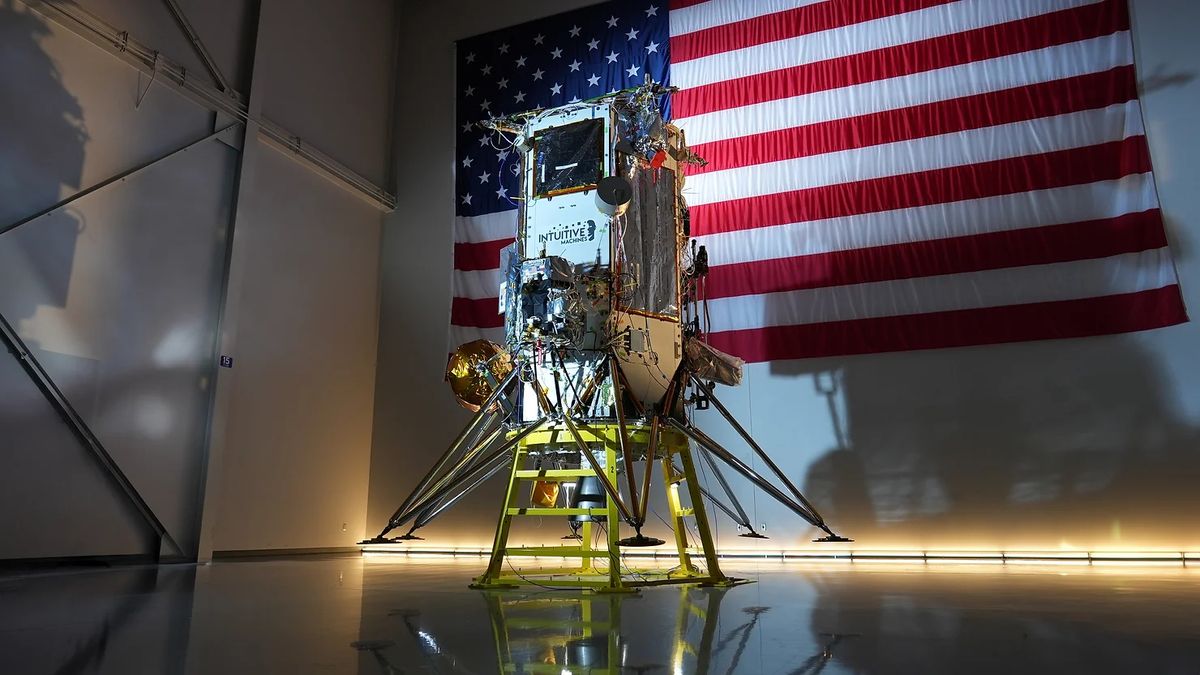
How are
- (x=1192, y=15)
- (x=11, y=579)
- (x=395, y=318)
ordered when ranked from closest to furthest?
(x=11, y=579), (x=1192, y=15), (x=395, y=318)

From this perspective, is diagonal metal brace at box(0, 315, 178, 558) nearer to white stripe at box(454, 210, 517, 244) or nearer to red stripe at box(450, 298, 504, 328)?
red stripe at box(450, 298, 504, 328)

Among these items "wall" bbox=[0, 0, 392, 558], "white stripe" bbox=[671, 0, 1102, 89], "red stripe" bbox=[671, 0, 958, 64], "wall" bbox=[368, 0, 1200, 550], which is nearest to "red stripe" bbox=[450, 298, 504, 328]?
"wall" bbox=[0, 0, 392, 558]

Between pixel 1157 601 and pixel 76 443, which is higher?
pixel 76 443

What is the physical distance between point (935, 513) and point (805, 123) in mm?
3594

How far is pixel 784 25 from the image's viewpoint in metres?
7.16

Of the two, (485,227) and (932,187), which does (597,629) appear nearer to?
(932,187)

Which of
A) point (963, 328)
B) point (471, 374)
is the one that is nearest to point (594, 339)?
point (471, 374)

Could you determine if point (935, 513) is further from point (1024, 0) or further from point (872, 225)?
A: point (1024, 0)

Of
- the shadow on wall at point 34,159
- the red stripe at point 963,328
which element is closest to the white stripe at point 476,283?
the red stripe at point 963,328

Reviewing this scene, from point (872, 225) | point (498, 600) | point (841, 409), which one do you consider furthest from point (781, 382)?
point (498, 600)

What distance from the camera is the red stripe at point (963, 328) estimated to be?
5.67 meters

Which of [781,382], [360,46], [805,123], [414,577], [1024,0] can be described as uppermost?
[360,46]

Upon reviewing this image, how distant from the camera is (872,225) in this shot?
649cm

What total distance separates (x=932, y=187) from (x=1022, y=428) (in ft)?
6.94
